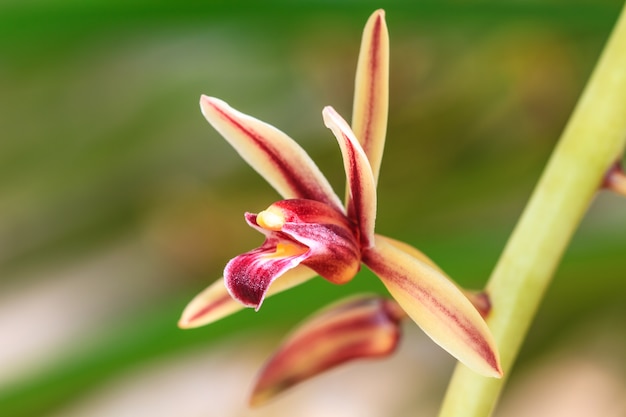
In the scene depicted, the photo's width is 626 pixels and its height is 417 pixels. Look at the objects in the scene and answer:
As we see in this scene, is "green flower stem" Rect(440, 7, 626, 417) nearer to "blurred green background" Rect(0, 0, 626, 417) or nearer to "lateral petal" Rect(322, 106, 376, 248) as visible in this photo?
"lateral petal" Rect(322, 106, 376, 248)

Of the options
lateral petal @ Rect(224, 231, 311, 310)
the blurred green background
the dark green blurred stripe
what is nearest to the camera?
lateral petal @ Rect(224, 231, 311, 310)

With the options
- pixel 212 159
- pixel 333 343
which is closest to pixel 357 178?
pixel 333 343

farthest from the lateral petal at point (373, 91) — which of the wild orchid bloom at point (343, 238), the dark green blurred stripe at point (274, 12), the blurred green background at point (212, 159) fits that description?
the blurred green background at point (212, 159)

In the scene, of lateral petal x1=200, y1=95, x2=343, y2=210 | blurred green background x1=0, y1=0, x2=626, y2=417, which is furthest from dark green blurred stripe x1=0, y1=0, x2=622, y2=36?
lateral petal x1=200, y1=95, x2=343, y2=210

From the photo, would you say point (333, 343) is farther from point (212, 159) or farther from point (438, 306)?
point (212, 159)

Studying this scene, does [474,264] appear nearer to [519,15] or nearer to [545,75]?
[519,15]

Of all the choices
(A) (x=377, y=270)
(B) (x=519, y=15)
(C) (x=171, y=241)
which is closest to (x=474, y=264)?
(B) (x=519, y=15)
